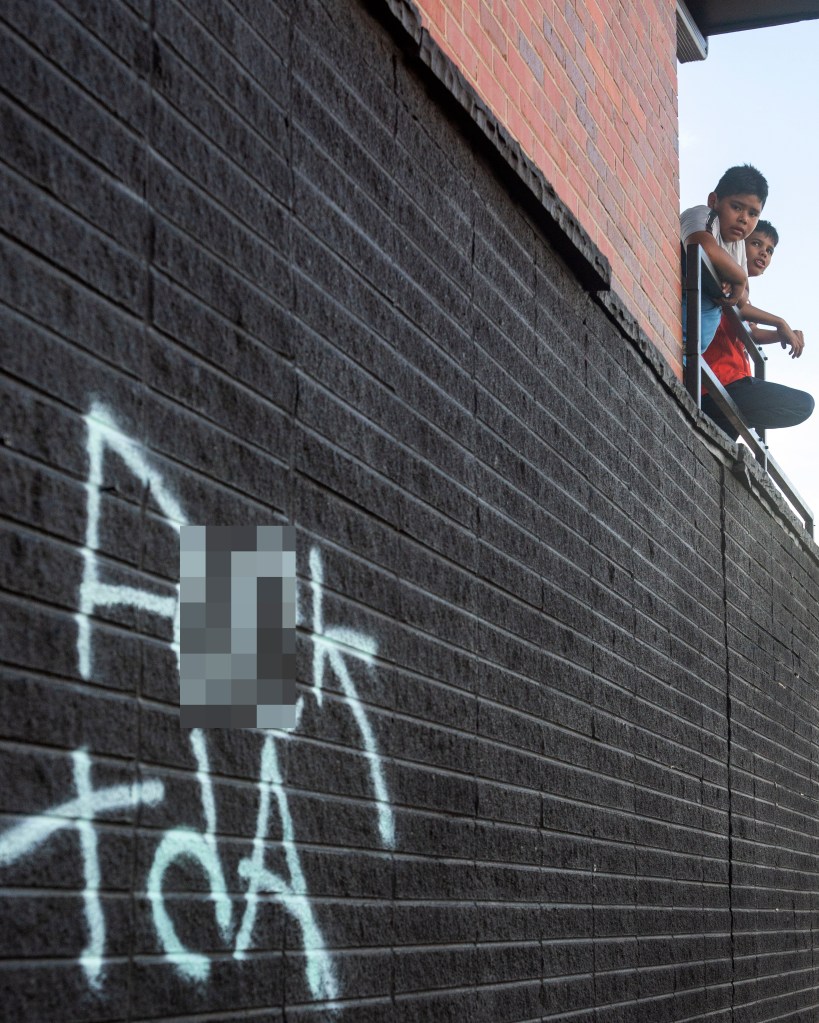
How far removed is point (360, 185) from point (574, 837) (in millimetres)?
2186

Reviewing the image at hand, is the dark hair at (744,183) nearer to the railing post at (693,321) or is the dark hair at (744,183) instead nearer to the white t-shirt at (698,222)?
the white t-shirt at (698,222)

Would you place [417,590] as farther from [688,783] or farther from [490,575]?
[688,783]

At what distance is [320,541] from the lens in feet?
9.98

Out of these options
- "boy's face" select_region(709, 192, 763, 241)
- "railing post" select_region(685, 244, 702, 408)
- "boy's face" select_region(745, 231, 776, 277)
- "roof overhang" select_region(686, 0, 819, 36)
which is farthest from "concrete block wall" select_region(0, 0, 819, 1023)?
"boy's face" select_region(745, 231, 776, 277)

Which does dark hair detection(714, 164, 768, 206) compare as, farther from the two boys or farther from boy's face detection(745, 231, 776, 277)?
boy's face detection(745, 231, 776, 277)

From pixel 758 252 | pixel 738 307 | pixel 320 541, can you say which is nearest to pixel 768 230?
pixel 758 252

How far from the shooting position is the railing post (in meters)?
7.29

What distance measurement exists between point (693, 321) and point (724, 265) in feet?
2.96

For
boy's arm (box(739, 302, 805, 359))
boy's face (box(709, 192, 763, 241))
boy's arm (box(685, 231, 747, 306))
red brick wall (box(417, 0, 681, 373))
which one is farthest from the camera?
boy's arm (box(739, 302, 805, 359))

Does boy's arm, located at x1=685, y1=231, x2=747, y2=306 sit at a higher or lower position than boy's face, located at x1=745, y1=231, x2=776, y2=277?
lower

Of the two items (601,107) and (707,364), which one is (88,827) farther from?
(707,364)

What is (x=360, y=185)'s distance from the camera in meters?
3.41

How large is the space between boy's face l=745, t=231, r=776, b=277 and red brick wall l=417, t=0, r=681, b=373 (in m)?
2.66

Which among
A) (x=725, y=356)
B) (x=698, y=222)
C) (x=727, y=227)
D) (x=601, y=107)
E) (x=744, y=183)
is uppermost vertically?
(x=744, y=183)
